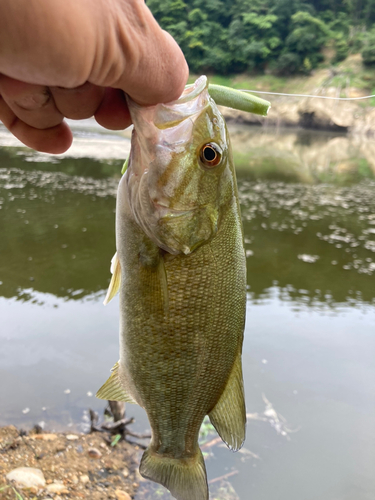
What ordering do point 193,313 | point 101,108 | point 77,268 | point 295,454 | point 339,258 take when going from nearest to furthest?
point 193,313 < point 101,108 < point 295,454 < point 77,268 < point 339,258

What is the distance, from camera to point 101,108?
1.62 m

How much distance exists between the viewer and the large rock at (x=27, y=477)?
2660 millimetres

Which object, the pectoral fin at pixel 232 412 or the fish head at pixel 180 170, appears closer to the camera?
the fish head at pixel 180 170

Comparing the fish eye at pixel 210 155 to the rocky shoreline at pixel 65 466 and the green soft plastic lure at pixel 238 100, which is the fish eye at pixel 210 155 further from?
the rocky shoreline at pixel 65 466

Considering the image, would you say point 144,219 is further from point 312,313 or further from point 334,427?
point 312,313

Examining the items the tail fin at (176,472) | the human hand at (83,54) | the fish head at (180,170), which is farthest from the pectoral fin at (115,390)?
the human hand at (83,54)

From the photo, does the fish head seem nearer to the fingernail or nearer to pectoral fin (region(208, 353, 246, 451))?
the fingernail

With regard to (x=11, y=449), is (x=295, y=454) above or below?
below

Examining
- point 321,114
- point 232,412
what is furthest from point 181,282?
point 321,114

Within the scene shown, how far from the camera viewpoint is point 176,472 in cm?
175

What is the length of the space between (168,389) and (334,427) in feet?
9.43

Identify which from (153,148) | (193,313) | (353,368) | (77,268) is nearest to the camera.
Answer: (153,148)

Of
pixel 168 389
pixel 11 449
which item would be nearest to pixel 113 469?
pixel 11 449

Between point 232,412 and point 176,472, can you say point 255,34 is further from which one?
point 176,472
